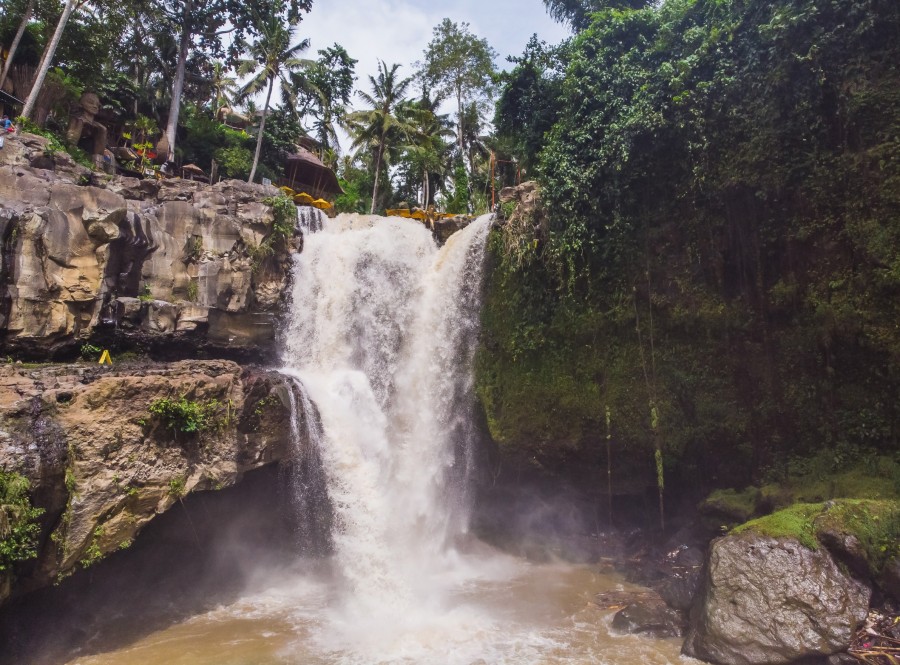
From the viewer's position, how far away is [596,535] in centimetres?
1176

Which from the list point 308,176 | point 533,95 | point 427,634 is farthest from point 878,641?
point 308,176

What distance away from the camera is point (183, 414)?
8773mm

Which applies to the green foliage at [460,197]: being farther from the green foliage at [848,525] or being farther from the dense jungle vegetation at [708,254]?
the green foliage at [848,525]

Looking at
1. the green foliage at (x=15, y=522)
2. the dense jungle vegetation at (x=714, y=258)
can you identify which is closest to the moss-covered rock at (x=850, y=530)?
the dense jungle vegetation at (x=714, y=258)

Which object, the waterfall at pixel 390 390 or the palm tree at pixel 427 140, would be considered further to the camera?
the palm tree at pixel 427 140

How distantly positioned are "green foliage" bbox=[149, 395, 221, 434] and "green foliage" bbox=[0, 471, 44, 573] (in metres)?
2.03

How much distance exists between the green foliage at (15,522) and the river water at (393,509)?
7.08 ft

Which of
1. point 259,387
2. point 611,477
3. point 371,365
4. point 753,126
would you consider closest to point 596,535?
point 611,477

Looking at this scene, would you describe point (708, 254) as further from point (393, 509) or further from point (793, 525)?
point (393, 509)

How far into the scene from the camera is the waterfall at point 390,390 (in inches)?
392

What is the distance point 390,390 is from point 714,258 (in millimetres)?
7454

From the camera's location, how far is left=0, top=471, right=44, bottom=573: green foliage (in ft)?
21.1

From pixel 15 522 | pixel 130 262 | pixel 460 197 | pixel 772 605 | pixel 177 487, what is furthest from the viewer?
pixel 460 197

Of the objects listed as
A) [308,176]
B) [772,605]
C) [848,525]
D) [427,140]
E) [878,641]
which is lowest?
[878,641]
